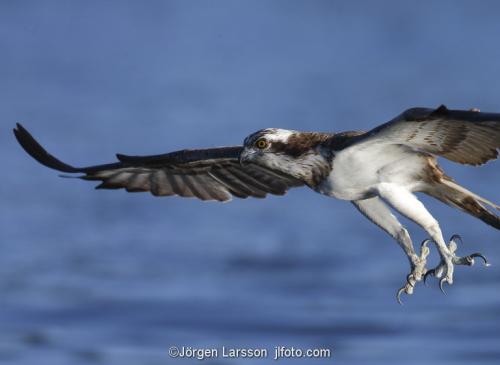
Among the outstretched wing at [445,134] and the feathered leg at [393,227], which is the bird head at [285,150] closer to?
the outstretched wing at [445,134]

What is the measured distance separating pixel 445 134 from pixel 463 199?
1136 mm

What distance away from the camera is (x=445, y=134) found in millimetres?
12258

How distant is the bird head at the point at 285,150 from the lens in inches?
508

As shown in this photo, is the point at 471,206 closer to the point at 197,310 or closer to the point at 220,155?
the point at 220,155

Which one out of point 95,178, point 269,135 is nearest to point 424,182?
point 269,135

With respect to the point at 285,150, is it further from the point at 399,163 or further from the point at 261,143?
the point at 399,163

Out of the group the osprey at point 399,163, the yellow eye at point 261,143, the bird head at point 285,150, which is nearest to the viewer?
the osprey at point 399,163

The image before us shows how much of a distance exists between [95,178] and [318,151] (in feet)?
11.3

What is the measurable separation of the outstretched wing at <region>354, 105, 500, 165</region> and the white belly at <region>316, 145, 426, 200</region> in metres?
0.17

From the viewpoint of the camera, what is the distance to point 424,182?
42.5 feet

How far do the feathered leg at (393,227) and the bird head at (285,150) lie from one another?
829 millimetres

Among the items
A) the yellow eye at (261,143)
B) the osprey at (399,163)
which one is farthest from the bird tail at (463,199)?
the yellow eye at (261,143)

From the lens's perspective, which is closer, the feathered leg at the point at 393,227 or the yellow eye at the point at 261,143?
the feathered leg at the point at 393,227

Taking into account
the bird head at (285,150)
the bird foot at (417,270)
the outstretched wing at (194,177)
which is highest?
the outstretched wing at (194,177)
